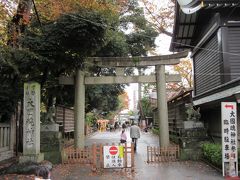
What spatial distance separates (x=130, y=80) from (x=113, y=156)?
5642 millimetres

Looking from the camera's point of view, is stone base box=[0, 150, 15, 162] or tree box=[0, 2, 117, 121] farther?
stone base box=[0, 150, 15, 162]

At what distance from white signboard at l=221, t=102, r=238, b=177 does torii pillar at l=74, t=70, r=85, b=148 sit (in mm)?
8340

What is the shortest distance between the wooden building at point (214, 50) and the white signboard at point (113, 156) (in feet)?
14.7

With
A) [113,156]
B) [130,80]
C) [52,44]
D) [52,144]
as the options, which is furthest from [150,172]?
[52,44]

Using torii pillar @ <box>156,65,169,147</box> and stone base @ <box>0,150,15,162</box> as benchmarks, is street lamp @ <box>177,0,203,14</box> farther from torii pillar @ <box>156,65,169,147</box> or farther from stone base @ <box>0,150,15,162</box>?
stone base @ <box>0,150,15,162</box>

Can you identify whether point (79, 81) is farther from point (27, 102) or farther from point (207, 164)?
point (207, 164)

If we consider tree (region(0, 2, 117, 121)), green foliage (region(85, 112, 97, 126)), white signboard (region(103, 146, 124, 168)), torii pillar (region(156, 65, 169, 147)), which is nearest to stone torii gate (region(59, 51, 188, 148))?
torii pillar (region(156, 65, 169, 147))

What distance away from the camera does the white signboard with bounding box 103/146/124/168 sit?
1349cm

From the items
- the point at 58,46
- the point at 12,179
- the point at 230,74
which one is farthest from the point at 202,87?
the point at 12,179

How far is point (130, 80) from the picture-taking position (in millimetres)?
18172

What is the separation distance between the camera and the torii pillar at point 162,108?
1755cm

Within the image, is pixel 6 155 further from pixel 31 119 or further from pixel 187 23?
pixel 187 23

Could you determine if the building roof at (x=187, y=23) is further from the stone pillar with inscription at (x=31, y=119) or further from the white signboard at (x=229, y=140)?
the stone pillar with inscription at (x=31, y=119)

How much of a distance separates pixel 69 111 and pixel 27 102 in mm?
11976
